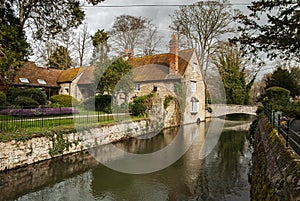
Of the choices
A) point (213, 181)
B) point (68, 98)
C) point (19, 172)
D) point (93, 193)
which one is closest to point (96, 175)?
point (93, 193)

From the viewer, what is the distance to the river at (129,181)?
746cm

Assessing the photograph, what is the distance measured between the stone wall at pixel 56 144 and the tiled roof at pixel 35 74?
45.2 feet

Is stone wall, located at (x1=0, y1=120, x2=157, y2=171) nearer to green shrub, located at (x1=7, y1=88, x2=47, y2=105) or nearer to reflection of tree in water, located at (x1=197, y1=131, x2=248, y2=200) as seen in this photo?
reflection of tree in water, located at (x1=197, y1=131, x2=248, y2=200)

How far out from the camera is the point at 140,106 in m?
19.8

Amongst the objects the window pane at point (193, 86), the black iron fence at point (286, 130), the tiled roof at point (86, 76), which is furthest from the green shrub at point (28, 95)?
the black iron fence at point (286, 130)

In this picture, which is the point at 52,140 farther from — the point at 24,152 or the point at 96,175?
the point at 96,175

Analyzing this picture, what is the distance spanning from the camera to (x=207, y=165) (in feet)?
34.6

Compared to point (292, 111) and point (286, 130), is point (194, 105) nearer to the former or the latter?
point (292, 111)

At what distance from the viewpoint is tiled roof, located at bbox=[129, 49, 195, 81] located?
79.7ft

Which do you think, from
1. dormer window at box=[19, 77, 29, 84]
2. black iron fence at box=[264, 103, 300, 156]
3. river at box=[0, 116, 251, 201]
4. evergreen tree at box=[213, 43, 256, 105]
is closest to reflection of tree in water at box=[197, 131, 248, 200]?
river at box=[0, 116, 251, 201]

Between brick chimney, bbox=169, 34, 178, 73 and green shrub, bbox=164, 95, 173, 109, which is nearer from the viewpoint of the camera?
green shrub, bbox=164, 95, 173, 109

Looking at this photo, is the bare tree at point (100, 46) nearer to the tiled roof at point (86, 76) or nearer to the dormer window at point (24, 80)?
the tiled roof at point (86, 76)

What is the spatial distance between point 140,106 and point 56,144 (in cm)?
950

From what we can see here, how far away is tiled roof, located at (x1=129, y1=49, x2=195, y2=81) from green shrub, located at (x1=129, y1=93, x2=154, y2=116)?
444 centimetres
